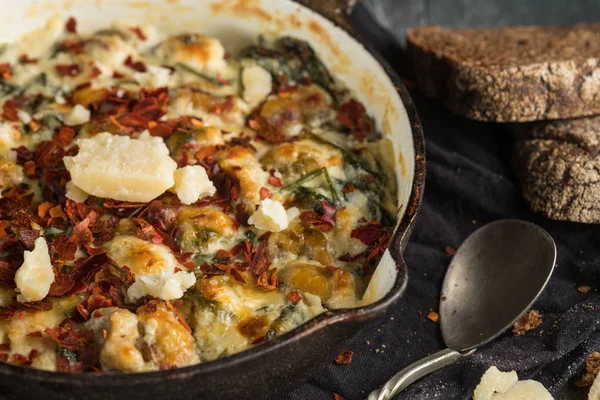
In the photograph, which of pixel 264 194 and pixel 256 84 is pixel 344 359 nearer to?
pixel 264 194

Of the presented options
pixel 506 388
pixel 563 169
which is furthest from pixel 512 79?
pixel 506 388

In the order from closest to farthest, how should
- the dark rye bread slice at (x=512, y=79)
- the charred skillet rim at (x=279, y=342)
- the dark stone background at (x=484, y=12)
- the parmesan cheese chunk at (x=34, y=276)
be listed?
the charred skillet rim at (x=279, y=342) → the parmesan cheese chunk at (x=34, y=276) → the dark rye bread slice at (x=512, y=79) → the dark stone background at (x=484, y=12)

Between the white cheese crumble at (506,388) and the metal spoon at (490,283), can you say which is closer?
the white cheese crumble at (506,388)

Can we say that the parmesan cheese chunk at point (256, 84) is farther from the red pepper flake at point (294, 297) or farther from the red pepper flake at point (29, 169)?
the red pepper flake at point (294, 297)

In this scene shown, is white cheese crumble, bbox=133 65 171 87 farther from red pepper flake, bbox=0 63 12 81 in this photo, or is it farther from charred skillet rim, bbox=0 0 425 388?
charred skillet rim, bbox=0 0 425 388

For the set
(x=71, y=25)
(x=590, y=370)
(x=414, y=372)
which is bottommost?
(x=414, y=372)

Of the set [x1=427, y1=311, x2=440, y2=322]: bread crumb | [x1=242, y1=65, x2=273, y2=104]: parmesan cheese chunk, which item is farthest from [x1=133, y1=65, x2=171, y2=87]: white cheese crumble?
[x1=427, y1=311, x2=440, y2=322]: bread crumb

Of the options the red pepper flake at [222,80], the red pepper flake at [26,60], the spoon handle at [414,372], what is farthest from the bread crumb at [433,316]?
the red pepper flake at [26,60]
